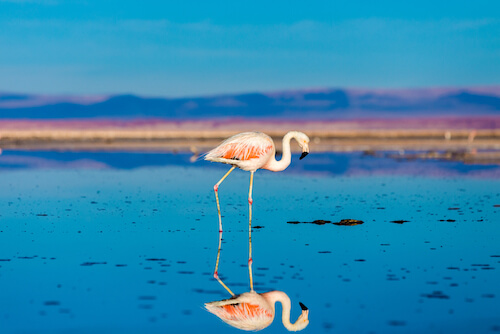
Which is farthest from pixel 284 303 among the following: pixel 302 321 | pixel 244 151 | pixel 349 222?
pixel 244 151

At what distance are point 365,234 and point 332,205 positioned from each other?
3562mm

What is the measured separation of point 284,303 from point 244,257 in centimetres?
221

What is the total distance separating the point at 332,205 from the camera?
Result: 1417 cm

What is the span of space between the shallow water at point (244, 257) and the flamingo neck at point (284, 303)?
0.07 m

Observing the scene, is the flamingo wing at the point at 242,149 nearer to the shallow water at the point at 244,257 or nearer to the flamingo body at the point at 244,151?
the flamingo body at the point at 244,151

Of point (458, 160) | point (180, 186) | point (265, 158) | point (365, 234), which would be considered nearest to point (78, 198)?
point (180, 186)

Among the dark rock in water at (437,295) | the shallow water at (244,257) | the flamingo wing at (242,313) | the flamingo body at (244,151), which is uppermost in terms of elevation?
the flamingo body at (244,151)

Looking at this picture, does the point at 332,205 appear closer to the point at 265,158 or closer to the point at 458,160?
the point at 265,158

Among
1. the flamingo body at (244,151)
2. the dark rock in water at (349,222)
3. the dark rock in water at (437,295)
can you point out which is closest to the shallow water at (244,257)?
the dark rock in water at (437,295)

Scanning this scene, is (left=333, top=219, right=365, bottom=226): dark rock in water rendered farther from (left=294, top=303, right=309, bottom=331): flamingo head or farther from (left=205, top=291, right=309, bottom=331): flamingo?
(left=294, top=303, right=309, bottom=331): flamingo head

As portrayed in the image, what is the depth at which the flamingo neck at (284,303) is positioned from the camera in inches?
249

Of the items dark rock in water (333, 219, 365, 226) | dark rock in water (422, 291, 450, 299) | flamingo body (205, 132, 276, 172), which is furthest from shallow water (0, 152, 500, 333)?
flamingo body (205, 132, 276, 172)

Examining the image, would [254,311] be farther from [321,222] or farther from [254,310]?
[321,222]

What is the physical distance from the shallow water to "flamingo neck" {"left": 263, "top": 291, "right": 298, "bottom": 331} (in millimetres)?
72
